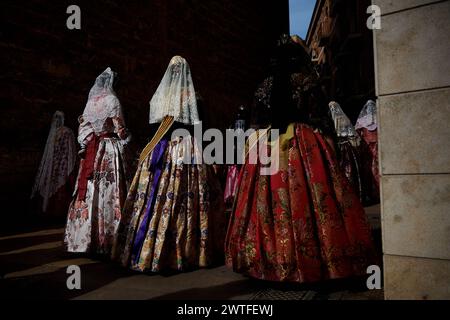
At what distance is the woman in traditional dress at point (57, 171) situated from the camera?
5797 mm

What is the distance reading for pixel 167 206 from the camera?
279cm

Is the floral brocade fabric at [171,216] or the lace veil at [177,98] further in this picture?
the lace veil at [177,98]

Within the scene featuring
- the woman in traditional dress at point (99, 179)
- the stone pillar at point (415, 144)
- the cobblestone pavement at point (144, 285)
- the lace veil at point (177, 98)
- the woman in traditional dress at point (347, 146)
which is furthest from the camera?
the woman in traditional dress at point (347, 146)

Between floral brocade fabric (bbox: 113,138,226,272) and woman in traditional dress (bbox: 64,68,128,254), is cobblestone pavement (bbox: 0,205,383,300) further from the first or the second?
woman in traditional dress (bbox: 64,68,128,254)

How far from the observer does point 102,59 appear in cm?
722

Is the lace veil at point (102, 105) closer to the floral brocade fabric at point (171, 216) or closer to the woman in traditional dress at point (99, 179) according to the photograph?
the woman in traditional dress at point (99, 179)

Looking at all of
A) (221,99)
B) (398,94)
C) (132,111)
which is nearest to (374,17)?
(398,94)

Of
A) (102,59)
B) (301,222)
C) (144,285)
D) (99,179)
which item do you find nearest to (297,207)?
(301,222)

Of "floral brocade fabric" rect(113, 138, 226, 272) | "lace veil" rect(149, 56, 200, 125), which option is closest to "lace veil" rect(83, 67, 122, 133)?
"lace veil" rect(149, 56, 200, 125)

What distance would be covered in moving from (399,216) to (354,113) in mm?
18650

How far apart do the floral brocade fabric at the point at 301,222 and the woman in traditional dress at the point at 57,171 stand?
448cm

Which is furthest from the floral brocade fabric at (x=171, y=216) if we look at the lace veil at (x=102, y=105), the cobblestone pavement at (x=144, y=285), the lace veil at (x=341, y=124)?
the lace veil at (x=341, y=124)

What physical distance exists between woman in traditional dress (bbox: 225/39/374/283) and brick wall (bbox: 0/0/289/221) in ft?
3.43

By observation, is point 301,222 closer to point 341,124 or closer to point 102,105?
point 102,105
